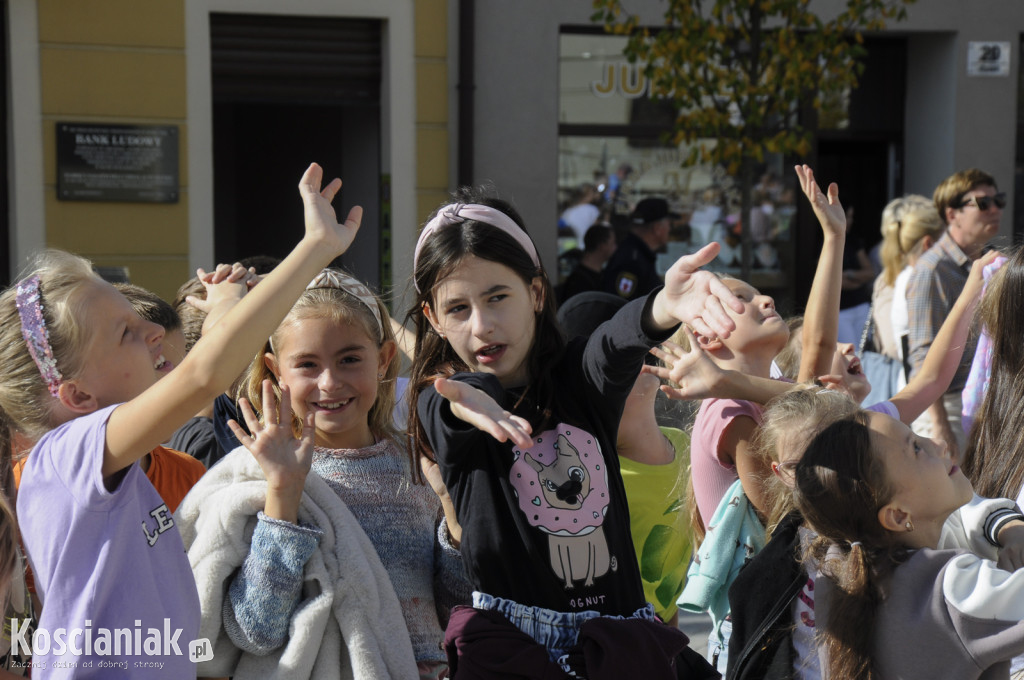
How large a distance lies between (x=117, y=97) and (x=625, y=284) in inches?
141

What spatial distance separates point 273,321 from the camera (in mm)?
1976

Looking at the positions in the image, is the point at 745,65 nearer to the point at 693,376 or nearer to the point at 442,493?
the point at 693,376

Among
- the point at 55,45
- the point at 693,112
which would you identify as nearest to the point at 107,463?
the point at 55,45

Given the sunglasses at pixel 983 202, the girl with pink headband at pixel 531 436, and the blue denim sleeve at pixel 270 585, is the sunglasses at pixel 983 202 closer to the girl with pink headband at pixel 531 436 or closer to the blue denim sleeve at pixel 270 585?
the girl with pink headband at pixel 531 436

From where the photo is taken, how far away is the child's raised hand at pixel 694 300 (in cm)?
193

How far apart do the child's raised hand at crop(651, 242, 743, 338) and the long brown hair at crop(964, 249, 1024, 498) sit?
119 cm

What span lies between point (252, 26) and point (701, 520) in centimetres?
579

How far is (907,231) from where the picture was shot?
6.05 m

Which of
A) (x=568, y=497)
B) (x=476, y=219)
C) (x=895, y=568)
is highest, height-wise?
(x=476, y=219)

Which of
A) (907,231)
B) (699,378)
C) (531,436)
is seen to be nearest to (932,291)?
(907,231)

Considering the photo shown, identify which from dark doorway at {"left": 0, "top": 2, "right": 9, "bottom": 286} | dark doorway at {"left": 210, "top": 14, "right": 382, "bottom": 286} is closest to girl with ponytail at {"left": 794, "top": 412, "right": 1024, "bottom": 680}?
dark doorway at {"left": 210, "top": 14, "right": 382, "bottom": 286}

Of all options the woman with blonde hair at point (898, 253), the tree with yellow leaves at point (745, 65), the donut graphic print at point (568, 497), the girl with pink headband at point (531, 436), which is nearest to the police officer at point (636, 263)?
the tree with yellow leaves at point (745, 65)

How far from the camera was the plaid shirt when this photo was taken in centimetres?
527

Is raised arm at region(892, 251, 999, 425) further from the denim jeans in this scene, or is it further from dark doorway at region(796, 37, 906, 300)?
dark doorway at region(796, 37, 906, 300)
